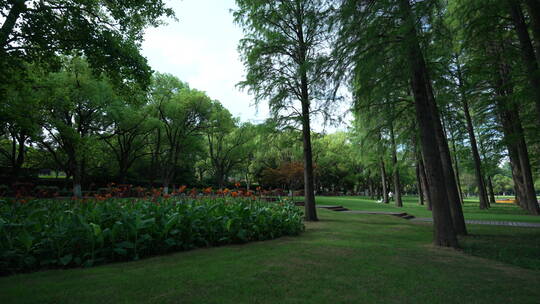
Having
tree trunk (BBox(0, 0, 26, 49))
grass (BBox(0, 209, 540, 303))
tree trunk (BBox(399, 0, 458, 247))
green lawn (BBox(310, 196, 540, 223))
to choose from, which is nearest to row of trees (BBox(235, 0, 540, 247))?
tree trunk (BBox(399, 0, 458, 247))

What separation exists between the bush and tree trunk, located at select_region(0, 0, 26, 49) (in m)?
6.29

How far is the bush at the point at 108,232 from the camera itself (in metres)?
4.20

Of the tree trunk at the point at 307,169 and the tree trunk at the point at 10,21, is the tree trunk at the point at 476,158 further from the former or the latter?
the tree trunk at the point at 10,21

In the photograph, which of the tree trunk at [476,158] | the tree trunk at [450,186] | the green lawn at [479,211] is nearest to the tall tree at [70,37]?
the tree trunk at [450,186]

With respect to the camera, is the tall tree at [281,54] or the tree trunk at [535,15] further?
the tall tree at [281,54]

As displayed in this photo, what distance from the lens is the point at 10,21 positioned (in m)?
9.27

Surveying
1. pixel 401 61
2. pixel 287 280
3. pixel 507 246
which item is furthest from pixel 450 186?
pixel 287 280

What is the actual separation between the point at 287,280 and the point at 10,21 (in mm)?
12819

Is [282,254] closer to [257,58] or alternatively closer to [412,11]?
[412,11]

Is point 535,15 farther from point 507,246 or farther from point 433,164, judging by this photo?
point 507,246

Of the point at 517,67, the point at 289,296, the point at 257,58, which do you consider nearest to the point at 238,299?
the point at 289,296

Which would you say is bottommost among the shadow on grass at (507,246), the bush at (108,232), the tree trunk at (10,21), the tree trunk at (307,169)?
the shadow on grass at (507,246)

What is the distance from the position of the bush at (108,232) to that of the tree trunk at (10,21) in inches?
248

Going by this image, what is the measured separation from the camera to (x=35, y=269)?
164 inches
